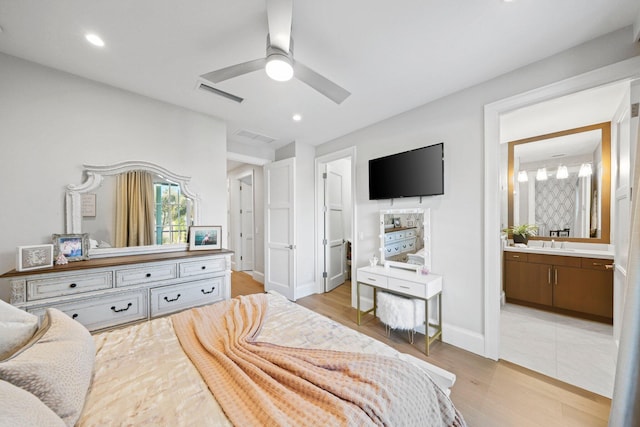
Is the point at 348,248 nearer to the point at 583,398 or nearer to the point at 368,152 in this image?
the point at 368,152

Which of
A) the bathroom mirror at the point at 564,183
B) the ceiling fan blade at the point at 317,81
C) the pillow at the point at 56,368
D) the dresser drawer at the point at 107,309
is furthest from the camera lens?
the bathroom mirror at the point at 564,183

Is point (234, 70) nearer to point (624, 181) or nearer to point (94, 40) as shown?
point (94, 40)

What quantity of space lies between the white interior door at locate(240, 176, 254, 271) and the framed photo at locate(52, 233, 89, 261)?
10.1 feet

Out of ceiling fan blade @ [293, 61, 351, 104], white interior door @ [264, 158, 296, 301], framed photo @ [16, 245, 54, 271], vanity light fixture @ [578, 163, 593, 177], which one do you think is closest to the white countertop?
vanity light fixture @ [578, 163, 593, 177]

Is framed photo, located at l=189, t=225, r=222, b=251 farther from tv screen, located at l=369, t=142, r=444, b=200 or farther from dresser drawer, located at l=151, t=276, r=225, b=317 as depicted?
tv screen, located at l=369, t=142, r=444, b=200

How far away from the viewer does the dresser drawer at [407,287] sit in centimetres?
226

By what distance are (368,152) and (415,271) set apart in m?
1.69

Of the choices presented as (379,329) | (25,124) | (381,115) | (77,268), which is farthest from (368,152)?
(25,124)

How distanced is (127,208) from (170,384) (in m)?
2.14

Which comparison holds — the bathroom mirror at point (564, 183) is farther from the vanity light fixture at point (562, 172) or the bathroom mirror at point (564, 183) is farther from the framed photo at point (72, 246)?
the framed photo at point (72, 246)

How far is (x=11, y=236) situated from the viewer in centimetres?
184

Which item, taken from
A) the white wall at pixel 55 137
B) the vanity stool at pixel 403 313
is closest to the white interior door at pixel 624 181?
the vanity stool at pixel 403 313

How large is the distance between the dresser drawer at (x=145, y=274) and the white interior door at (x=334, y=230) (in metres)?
2.40

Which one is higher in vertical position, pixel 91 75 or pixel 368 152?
pixel 91 75
